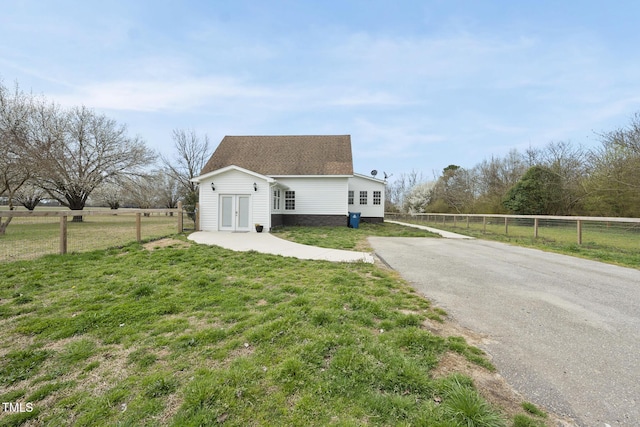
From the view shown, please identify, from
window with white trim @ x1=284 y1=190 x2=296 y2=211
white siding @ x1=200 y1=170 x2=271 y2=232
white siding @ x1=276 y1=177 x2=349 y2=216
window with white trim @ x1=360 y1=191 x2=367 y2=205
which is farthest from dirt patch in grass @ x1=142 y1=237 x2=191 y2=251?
window with white trim @ x1=360 y1=191 x2=367 y2=205

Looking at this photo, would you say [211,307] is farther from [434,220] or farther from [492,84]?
[434,220]

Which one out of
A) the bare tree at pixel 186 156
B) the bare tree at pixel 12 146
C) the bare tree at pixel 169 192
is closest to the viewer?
the bare tree at pixel 12 146

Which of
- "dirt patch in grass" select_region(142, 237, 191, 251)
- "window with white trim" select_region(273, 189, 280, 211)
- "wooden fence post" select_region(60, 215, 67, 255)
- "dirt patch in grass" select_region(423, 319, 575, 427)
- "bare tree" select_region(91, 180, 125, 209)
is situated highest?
"bare tree" select_region(91, 180, 125, 209)

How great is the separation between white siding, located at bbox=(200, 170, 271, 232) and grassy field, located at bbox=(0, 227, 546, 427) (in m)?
8.82

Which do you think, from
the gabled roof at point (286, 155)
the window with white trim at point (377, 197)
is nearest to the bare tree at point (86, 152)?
the gabled roof at point (286, 155)

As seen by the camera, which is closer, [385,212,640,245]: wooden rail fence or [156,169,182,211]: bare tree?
[385,212,640,245]: wooden rail fence

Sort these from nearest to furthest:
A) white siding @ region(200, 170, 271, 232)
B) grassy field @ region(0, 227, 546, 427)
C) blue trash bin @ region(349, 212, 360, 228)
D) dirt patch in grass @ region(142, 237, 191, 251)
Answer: grassy field @ region(0, 227, 546, 427) < dirt patch in grass @ region(142, 237, 191, 251) < white siding @ region(200, 170, 271, 232) < blue trash bin @ region(349, 212, 360, 228)

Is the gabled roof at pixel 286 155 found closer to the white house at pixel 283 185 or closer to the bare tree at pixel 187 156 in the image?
the white house at pixel 283 185

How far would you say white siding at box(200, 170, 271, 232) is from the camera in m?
13.7

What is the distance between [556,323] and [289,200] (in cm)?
1560

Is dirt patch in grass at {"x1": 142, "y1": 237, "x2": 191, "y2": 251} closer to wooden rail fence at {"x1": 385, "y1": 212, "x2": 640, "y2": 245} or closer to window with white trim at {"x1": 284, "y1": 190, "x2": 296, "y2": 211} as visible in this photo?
window with white trim at {"x1": 284, "y1": 190, "x2": 296, "y2": 211}

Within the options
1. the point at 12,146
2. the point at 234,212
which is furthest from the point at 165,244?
the point at 12,146

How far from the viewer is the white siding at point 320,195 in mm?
17578

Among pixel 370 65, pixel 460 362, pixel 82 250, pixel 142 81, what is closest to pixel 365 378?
pixel 460 362
